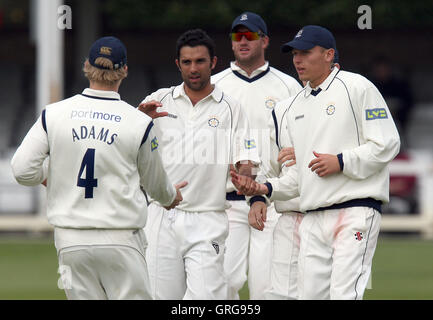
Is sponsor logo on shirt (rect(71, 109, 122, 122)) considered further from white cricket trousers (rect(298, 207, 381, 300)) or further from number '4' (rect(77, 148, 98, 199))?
white cricket trousers (rect(298, 207, 381, 300))

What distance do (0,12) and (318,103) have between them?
18.9 meters

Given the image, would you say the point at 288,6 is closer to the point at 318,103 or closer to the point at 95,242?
the point at 318,103

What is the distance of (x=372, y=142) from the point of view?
7.39 m

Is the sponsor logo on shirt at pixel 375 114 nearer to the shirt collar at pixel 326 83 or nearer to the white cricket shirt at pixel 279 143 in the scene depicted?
the shirt collar at pixel 326 83

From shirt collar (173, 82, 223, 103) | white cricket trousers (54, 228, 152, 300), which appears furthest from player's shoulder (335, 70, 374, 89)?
white cricket trousers (54, 228, 152, 300)

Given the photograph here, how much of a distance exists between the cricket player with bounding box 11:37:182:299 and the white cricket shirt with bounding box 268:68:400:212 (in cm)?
148

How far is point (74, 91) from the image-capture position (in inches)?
957

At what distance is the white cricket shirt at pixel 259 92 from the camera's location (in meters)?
8.80

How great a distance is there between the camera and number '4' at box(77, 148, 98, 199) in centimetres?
645

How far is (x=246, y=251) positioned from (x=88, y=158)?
2.77 meters

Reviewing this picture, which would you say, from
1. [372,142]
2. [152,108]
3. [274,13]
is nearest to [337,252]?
[372,142]

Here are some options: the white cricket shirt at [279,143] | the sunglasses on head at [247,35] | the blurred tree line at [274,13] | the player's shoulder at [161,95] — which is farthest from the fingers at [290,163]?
the blurred tree line at [274,13]

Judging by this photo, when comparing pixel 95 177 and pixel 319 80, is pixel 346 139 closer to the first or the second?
pixel 319 80
